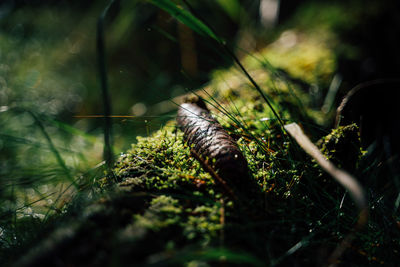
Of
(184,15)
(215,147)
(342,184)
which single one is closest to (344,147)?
(342,184)

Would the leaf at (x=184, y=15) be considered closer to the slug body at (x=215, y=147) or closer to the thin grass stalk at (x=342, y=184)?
the slug body at (x=215, y=147)

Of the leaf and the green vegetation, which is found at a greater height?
the leaf

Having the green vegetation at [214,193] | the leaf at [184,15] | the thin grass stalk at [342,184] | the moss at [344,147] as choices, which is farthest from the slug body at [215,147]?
the moss at [344,147]

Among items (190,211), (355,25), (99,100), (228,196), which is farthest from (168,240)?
(99,100)

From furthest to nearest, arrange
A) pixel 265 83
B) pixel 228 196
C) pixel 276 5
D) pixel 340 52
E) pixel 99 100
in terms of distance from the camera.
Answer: pixel 99 100, pixel 276 5, pixel 340 52, pixel 265 83, pixel 228 196

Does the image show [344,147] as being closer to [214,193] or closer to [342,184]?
[342,184]

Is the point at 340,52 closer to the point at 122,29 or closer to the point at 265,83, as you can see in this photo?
the point at 265,83

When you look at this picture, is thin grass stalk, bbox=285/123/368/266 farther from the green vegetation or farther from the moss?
the moss

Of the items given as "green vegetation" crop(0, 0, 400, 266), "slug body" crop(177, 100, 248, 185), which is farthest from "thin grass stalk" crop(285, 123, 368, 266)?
Answer: "slug body" crop(177, 100, 248, 185)
